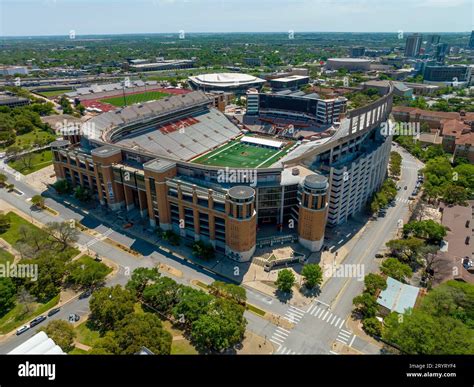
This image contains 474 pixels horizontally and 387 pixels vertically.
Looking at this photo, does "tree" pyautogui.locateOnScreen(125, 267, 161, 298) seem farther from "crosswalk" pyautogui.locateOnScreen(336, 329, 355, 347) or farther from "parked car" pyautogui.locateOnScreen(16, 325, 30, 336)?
"crosswalk" pyautogui.locateOnScreen(336, 329, 355, 347)

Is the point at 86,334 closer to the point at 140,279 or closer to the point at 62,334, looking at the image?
the point at 62,334

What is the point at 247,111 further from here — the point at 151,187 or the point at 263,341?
the point at 263,341

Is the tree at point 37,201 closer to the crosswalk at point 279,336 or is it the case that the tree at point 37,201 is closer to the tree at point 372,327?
the crosswalk at point 279,336

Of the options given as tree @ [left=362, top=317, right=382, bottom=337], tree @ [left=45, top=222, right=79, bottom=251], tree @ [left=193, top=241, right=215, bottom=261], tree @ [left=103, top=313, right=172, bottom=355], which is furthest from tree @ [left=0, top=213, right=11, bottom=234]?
tree @ [left=362, top=317, right=382, bottom=337]

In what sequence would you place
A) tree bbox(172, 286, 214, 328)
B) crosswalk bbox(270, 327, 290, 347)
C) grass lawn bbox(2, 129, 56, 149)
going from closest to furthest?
tree bbox(172, 286, 214, 328), crosswalk bbox(270, 327, 290, 347), grass lawn bbox(2, 129, 56, 149)

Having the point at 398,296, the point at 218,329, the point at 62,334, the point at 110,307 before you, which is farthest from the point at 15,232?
the point at 398,296

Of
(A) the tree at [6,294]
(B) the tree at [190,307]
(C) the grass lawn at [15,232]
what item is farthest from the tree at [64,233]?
(B) the tree at [190,307]
